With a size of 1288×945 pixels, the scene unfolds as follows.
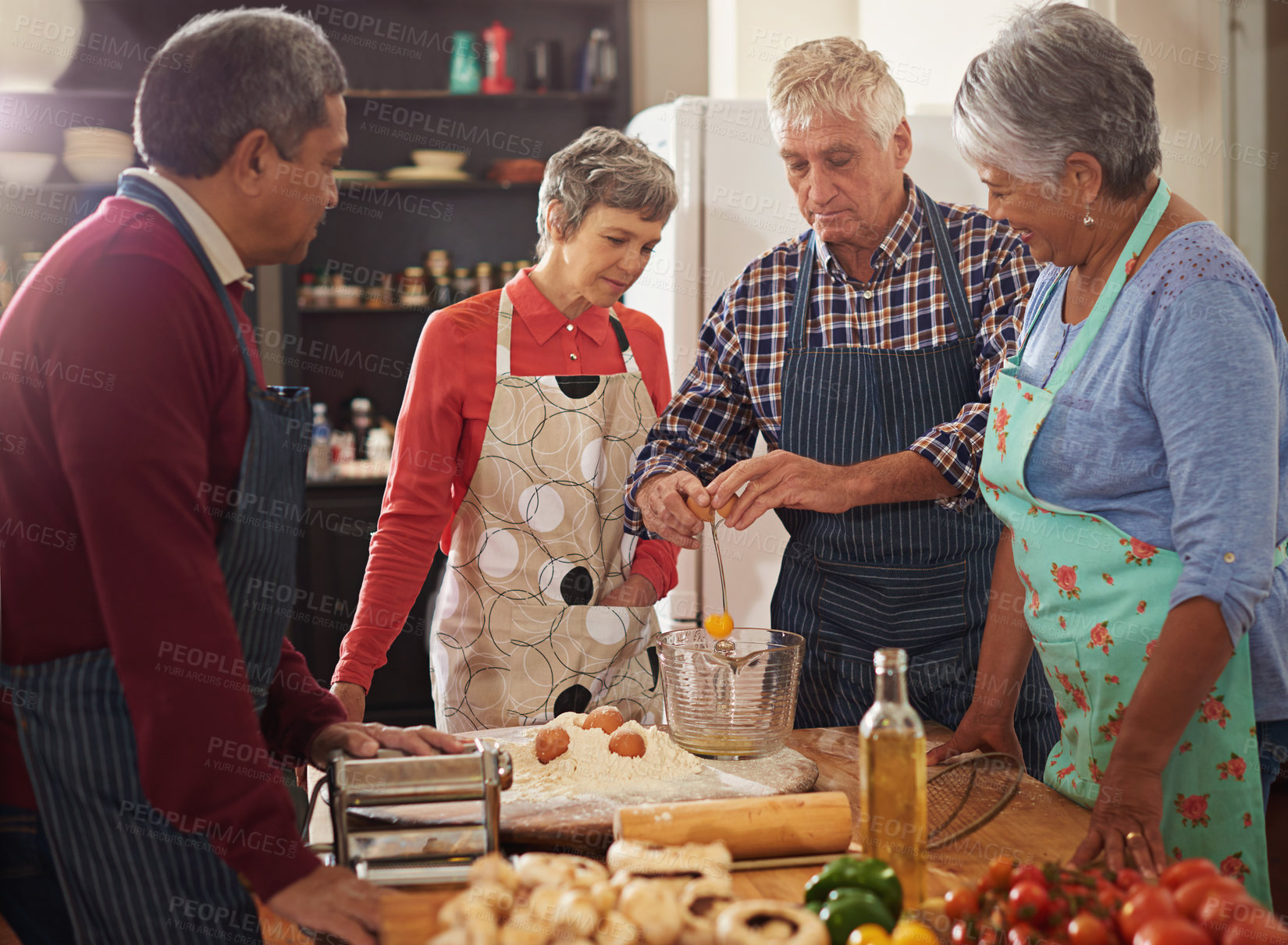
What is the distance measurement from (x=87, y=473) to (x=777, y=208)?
190 cm

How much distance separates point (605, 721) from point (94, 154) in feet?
10.9

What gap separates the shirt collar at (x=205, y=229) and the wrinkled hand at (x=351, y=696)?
706 millimetres

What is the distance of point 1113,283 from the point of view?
116cm

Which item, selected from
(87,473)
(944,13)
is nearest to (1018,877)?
(87,473)

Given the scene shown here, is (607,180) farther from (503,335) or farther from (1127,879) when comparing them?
(1127,879)

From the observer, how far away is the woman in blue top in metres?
1.01

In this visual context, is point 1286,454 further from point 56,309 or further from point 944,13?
point 944,13

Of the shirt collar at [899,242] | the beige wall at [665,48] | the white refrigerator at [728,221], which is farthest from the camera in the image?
the beige wall at [665,48]

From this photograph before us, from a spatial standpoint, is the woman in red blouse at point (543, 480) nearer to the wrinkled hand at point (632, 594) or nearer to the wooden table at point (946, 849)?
the wrinkled hand at point (632, 594)

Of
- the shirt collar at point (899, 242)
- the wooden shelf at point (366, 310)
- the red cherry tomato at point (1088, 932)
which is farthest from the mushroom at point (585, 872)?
the wooden shelf at point (366, 310)

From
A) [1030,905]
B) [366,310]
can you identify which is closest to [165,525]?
[1030,905]

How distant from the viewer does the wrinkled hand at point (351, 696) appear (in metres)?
1.50

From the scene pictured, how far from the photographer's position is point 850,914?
80 centimetres

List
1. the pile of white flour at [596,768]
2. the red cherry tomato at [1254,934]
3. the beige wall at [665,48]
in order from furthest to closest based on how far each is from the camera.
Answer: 1. the beige wall at [665,48]
2. the pile of white flour at [596,768]
3. the red cherry tomato at [1254,934]
